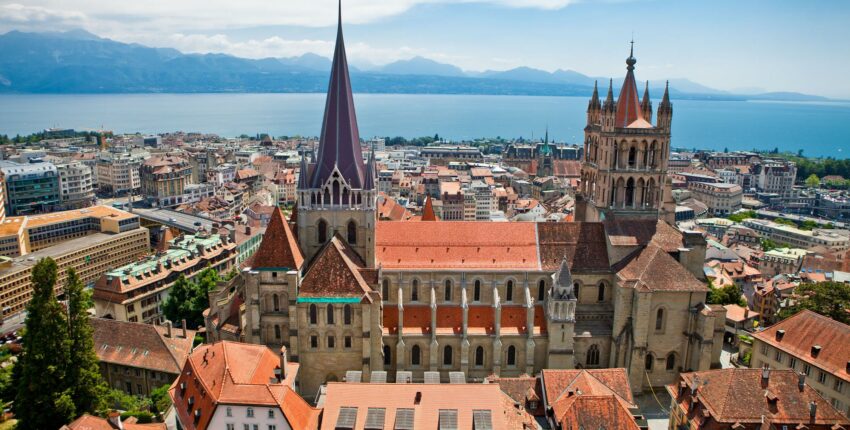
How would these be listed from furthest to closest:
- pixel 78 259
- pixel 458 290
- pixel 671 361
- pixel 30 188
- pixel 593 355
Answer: pixel 30 188 → pixel 78 259 → pixel 458 290 → pixel 593 355 → pixel 671 361

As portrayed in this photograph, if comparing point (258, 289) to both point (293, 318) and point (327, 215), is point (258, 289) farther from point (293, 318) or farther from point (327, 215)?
point (327, 215)

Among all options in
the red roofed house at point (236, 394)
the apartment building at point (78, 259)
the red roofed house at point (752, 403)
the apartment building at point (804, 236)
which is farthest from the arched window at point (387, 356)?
the apartment building at point (804, 236)

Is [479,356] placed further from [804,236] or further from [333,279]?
[804,236]

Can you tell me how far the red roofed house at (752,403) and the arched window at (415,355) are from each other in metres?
20.4

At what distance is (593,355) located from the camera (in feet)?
169

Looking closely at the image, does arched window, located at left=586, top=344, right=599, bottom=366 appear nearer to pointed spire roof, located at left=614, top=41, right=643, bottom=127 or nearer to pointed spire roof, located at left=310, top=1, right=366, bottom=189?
pointed spire roof, located at left=614, top=41, right=643, bottom=127

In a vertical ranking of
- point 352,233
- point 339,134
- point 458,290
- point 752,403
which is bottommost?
point 752,403

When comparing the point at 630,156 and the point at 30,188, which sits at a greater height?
the point at 630,156

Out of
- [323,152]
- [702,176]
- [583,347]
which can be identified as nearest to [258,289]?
[323,152]

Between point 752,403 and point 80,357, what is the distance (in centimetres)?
4687

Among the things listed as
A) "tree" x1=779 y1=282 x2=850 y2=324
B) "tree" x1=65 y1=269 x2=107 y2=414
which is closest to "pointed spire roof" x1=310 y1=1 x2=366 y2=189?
"tree" x1=65 y1=269 x2=107 y2=414

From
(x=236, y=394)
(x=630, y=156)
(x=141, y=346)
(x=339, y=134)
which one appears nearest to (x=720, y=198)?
(x=630, y=156)

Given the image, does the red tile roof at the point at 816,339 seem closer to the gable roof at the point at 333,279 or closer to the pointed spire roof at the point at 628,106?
the pointed spire roof at the point at 628,106

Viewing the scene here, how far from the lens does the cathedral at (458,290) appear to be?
4825 centimetres
